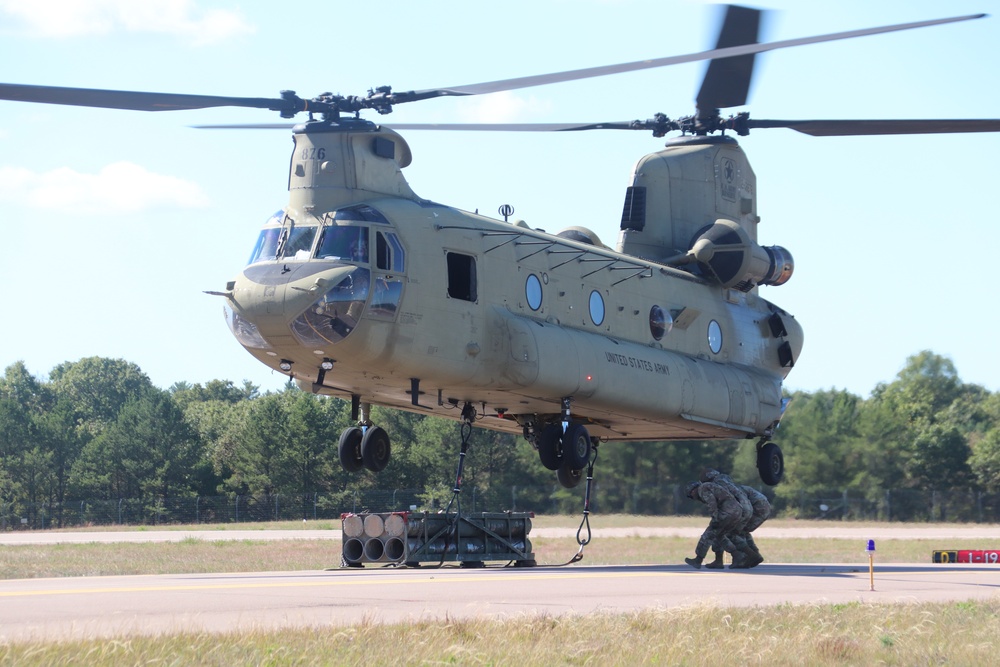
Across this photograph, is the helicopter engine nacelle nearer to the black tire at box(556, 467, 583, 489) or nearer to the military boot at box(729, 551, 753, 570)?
the black tire at box(556, 467, 583, 489)

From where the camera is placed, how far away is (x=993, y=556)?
28.9 m

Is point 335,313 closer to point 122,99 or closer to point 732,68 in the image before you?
point 122,99

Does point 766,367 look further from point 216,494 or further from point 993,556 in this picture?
point 216,494

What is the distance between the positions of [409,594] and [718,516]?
8.47 meters

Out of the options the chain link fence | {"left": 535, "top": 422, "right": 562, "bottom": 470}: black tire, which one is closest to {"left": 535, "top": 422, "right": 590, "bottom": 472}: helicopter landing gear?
{"left": 535, "top": 422, "right": 562, "bottom": 470}: black tire

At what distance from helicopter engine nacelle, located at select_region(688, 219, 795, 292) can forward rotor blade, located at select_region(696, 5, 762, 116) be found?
2791 millimetres

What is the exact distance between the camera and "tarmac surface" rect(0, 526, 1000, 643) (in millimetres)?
12125

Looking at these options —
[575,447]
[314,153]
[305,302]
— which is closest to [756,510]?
[575,447]

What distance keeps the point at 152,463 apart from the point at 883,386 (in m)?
69.9

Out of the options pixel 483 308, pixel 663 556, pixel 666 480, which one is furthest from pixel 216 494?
pixel 483 308

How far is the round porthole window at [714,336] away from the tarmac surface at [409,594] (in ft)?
18.5

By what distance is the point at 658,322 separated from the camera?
26.5 meters

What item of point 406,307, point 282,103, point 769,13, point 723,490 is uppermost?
point 769,13

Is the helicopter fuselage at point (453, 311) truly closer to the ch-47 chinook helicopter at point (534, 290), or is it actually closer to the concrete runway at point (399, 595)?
the ch-47 chinook helicopter at point (534, 290)
